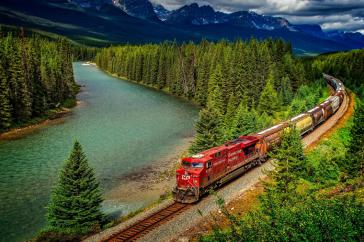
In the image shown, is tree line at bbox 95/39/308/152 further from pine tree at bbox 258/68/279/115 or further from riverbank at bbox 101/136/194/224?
riverbank at bbox 101/136/194/224

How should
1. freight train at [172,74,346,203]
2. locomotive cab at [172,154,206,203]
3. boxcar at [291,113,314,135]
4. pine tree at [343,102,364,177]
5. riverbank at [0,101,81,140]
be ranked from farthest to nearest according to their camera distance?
riverbank at [0,101,81,140], boxcar at [291,113,314,135], freight train at [172,74,346,203], locomotive cab at [172,154,206,203], pine tree at [343,102,364,177]

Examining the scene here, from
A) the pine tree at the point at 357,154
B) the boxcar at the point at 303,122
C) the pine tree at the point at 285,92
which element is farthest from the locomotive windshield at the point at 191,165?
the pine tree at the point at 285,92

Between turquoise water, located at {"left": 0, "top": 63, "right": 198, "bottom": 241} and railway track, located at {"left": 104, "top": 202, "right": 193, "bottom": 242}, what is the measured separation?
8447 millimetres

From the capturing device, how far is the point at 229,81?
300ft

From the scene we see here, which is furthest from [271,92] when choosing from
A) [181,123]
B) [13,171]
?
[13,171]

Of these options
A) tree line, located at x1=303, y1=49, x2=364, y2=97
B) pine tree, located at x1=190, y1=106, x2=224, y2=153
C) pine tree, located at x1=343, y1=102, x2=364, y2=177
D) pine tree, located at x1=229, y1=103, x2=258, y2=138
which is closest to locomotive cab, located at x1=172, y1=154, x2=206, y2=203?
pine tree, located at x1=190, y1=106, x2=224, y2=153

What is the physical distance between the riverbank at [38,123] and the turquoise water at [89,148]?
6.44ft

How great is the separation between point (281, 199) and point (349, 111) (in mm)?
50773

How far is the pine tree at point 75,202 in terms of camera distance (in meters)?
29.9

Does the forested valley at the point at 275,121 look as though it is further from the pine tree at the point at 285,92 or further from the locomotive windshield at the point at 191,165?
the locomotive windshield at the point at 191,165

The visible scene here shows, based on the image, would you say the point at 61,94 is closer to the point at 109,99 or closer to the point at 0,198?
the point at 109,99

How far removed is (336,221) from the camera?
1476 centimetres

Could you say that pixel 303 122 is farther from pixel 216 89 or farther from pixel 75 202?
pixel 75 202

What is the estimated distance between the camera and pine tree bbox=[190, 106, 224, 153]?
149ft
